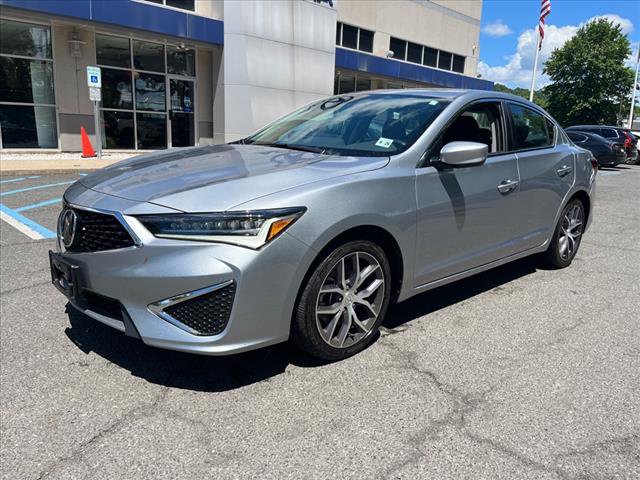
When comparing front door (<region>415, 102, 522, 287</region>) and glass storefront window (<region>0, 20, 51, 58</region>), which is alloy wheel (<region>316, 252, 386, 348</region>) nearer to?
front door (<region>415, 102, 522, 287</region>)

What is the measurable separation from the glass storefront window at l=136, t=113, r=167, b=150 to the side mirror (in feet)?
46.6

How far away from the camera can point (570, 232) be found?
517 cm

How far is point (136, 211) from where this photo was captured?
257 centimetres

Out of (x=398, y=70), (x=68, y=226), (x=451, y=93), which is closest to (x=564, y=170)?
(x=451, y=93)

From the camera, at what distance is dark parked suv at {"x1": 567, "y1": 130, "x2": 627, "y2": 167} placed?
17.9 m

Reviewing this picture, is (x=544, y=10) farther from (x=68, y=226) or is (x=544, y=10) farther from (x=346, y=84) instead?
(x=68, y=226)

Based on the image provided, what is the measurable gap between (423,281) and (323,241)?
1047 mm

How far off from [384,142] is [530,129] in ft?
5.93

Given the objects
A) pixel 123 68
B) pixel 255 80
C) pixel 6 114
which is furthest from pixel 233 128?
pixel 6 114

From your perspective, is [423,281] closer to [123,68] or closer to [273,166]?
[273,166]

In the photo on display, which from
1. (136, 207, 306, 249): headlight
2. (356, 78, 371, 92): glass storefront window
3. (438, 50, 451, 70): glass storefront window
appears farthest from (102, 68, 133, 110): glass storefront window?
(438, 50, 451, 70): glass storefront window

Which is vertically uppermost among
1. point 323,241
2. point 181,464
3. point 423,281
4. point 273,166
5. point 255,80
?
point 255,80

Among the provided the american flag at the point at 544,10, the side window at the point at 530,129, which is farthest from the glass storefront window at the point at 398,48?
the side window at the point at 530,129

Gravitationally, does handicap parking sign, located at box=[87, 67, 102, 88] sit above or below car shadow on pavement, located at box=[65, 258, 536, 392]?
above
